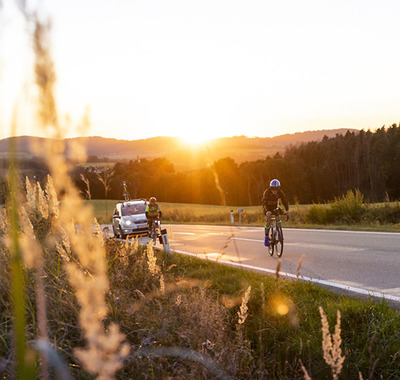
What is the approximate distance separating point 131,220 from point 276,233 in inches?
370

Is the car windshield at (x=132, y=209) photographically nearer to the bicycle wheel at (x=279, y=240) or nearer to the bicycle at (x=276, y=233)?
the bicycle at (x=276, y=233)

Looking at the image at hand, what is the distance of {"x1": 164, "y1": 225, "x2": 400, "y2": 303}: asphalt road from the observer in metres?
7.25

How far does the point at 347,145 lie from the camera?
101062 millimetres

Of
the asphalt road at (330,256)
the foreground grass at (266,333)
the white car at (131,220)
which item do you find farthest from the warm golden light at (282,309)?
the white car at (131,220)

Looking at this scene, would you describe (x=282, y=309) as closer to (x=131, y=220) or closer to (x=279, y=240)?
(x=279, y=240)

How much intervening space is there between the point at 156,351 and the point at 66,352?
0.61m

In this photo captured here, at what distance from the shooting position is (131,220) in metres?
19.0

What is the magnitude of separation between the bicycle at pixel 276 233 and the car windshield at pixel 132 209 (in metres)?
9.67

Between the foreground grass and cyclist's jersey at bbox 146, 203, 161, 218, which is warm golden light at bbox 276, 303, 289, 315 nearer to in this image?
the foreground grass

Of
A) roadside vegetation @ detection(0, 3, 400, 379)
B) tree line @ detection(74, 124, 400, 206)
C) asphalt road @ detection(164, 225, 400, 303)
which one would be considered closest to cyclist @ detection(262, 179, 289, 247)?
asphalt road @ detection(164, 225, 400, 303)

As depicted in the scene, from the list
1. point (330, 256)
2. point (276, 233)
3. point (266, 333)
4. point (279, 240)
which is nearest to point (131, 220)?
point (276, 233)

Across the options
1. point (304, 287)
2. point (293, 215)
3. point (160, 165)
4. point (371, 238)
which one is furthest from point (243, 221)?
point (160, 165)

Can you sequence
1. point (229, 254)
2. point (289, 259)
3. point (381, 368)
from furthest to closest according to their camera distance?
point (229, 254) → point (289, 259) → point (381, 368)

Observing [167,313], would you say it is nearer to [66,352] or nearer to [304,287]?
[66,352]
